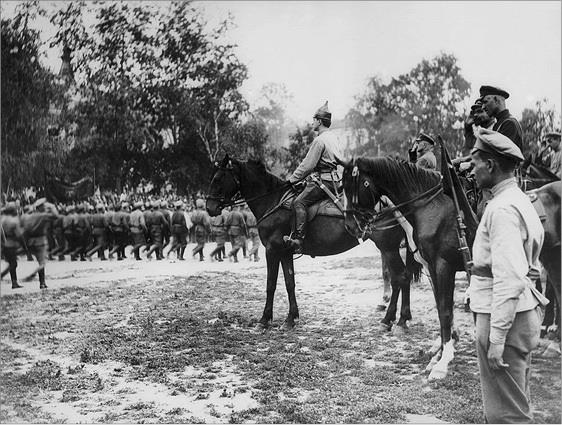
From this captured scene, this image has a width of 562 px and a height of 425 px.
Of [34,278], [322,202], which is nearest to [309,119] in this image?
[322,202]

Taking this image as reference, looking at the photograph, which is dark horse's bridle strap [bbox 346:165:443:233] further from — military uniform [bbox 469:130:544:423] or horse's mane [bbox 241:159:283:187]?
military uniform [bbox 469:130:544:423]

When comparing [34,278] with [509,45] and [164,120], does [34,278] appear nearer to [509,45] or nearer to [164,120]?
[164,120]

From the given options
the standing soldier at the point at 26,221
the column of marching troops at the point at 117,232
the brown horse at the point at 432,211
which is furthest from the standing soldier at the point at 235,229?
the standing soldier at the point at 26,221

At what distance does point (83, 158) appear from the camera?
533 centimetres

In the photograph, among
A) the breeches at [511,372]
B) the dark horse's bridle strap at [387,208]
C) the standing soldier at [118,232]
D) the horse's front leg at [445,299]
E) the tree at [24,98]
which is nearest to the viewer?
the breeches at [511,372]

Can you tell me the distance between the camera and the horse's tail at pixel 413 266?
19.3 feet

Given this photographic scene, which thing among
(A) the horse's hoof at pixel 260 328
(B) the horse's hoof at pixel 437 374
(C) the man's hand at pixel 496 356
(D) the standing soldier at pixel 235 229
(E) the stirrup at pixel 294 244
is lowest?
(B) the horse's hoof at pixel 437 374

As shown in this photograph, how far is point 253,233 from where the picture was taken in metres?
6.45

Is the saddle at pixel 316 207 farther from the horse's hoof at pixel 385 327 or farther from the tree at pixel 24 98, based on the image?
the tree at pixel 24 98

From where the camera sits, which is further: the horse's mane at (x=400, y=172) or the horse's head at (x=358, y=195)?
the horse's head at (x=358, y=195)

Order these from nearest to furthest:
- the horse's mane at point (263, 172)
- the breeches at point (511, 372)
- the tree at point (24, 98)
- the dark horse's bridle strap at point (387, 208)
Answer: the breeches at point (511, 372)
the dark horse's bridle strap at point (387, 208)
the tree at point (24, 98)
the horse's mane at point (263, 172)

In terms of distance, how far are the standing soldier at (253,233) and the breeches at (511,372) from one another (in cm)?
330

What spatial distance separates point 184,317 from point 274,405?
147 centimetres

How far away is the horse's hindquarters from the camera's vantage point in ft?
19.8
